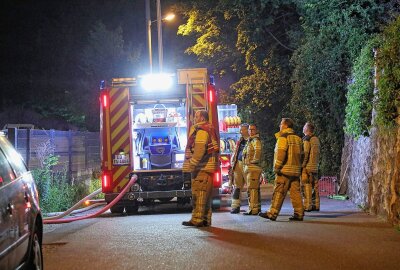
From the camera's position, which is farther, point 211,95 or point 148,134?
point 148,134

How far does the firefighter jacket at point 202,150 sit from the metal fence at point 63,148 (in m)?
4.95

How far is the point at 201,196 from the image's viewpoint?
10.3m

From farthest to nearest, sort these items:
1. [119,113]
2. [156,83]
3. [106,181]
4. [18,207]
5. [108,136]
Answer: [156,83]
[119,113]
[108,136]
[106,181]
[18,207]

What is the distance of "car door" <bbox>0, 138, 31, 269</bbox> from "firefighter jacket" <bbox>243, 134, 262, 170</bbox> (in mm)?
6267

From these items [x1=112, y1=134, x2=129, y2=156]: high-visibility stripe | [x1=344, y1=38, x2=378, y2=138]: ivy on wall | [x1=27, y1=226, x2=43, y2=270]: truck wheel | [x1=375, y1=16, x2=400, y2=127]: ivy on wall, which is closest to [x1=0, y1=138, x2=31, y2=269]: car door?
[x1=27, y1=226, x2=43, y2=270]: truck wheel

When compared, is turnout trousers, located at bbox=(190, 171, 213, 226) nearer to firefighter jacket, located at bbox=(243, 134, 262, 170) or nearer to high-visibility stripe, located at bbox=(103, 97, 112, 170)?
firefighter jacket, located at bbox=(243, 134, 262, 170)

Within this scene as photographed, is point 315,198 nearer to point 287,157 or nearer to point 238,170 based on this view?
point 238,170

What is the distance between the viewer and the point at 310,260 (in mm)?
7320

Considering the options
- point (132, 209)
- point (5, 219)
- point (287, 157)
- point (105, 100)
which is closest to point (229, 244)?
point (287, 157)

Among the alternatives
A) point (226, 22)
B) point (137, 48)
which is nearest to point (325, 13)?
point (226, 22)

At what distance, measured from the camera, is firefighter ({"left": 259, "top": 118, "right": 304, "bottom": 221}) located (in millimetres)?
10891

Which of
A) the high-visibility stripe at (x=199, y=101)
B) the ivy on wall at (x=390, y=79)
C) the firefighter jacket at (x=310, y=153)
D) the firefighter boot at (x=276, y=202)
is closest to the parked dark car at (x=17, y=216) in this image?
the firefighter boot at (x=276, y=202)

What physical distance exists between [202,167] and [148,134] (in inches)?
160

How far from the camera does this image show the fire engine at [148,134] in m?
13.2
